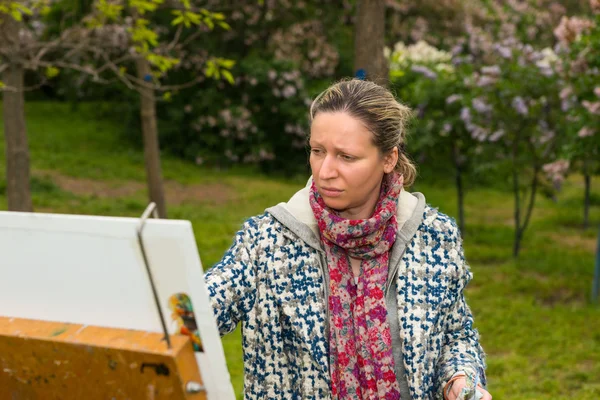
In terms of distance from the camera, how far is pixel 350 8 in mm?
15055

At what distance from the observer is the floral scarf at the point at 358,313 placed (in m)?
2.24

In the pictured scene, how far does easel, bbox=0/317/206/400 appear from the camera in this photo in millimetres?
1407

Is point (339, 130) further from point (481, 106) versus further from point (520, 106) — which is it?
point (481, 106)

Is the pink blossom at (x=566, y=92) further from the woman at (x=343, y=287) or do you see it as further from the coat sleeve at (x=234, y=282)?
the coat sleeve at (x=234, y=282)

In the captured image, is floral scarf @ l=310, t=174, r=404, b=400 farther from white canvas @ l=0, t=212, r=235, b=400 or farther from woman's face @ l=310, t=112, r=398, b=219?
white canvas @ l=0, t=212, r=235, b=400

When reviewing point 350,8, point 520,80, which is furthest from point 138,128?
point 520,80

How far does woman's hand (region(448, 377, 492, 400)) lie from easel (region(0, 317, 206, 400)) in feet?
3.26

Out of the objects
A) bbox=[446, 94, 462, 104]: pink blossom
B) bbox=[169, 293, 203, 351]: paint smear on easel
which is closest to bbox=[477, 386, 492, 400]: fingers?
bbox=[169, 293, 203, 351]: paint smear on easel

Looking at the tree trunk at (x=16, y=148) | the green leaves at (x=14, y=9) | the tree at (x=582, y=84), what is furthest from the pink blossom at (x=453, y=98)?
the green leaves at (x=14, y=9)

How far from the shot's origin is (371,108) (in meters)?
2.31

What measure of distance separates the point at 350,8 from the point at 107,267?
556 inches

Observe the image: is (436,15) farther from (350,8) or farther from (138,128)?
(138,128)

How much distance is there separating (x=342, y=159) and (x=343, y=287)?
1.16ft

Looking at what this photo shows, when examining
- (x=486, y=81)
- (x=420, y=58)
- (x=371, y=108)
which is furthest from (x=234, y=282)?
(x=420, y=58)
